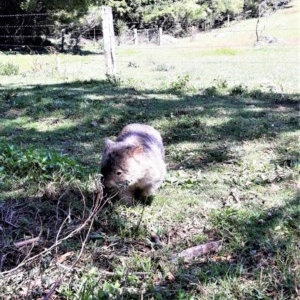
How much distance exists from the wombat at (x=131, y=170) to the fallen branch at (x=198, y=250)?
0.80 metres

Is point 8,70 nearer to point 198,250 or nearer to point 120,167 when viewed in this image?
point 120,167

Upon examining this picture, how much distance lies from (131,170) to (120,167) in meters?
0.10

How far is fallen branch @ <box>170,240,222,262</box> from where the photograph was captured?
3199 millimetres

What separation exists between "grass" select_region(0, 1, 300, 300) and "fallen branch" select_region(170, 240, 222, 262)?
0.16ft

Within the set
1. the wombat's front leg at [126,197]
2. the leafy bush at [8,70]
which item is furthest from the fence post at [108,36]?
the wombat's front leg at [126,197]

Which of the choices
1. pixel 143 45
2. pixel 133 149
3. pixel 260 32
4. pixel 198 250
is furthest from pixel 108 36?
pixel 260 32

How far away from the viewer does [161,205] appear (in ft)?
13.1

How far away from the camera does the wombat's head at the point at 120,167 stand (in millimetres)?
3725

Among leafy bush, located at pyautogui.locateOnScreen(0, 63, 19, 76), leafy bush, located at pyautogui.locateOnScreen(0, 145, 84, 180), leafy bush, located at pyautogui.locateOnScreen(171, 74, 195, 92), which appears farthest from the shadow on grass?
leafy bush, located at pyautogui.locateOnScreen(0, 63, 19, 76)

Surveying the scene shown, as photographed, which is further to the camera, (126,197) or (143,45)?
(143,45)

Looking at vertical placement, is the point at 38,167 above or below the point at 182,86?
below

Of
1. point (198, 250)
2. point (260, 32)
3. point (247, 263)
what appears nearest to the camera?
point (247, 263)

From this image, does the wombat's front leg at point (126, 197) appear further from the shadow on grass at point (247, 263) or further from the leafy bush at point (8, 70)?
the leafy bush at point (8, 70)

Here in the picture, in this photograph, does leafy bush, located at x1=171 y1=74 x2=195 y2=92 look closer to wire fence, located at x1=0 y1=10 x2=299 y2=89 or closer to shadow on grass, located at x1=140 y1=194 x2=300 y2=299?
wire fence, located at x1=0 y1=10 x2=299 y2=89
